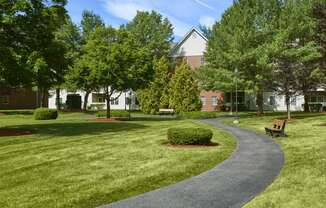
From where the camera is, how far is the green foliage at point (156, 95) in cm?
5812

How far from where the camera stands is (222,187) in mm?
11523

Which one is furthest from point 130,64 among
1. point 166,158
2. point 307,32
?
point 166,158

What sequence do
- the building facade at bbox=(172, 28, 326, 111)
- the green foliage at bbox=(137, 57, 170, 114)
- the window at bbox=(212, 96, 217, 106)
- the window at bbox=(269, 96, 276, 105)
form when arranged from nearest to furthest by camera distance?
the green foliage at bbox=(137, 57, 170, 114), the building facade at bbox=(172, 28, 326, 111), the window at bbox=(269, 96, 276, 105), the window at bbox=(212, 96, 217, 106)

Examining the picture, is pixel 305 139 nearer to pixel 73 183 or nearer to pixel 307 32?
pixel 73 183

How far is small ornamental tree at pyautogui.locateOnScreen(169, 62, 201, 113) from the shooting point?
53.6 meters

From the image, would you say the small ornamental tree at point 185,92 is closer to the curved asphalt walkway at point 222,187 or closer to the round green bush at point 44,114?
the round green bush at point 44,114

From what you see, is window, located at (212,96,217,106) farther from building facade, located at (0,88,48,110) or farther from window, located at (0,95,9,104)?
window, located at (0,95,9,104)

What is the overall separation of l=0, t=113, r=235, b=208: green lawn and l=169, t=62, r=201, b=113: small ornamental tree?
3039 centimetres

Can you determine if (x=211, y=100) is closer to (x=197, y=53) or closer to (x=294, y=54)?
(x=197, y=53)

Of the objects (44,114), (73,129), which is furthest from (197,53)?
(73,129)

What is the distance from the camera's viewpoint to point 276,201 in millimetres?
10062

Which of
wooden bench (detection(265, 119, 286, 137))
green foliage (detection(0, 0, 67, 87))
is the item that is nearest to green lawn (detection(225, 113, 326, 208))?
wooden bench (detection(265, 119, 286, 137))

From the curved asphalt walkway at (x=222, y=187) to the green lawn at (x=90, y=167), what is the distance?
51 cm

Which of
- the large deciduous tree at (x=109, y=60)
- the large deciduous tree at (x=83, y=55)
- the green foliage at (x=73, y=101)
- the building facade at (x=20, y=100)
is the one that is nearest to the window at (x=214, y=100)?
the large deciduous tree at (x=83, y=55)
